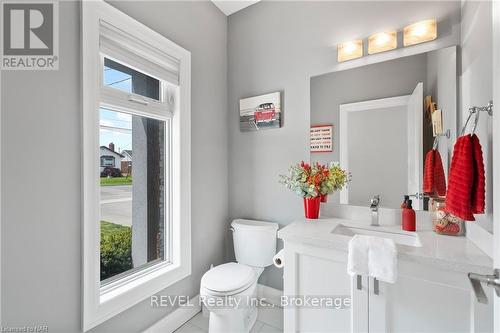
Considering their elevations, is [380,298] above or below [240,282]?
above

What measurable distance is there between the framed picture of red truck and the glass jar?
1230 millimetres

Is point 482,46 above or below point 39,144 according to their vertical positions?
above

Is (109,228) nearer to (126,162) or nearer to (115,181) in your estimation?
(115,181)

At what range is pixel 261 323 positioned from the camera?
180 cm

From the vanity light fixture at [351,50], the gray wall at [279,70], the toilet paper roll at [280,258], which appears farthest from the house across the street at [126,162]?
the vanity light fixture at [351,50]

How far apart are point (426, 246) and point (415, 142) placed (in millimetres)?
673

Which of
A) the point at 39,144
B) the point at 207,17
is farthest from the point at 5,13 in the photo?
the point at 207,17

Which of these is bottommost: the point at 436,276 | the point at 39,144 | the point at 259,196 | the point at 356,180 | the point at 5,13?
the point at 436,276

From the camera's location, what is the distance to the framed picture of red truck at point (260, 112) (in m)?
1.98

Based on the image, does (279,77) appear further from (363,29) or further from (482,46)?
(482,46)

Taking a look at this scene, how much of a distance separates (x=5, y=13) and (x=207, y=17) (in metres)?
1.41

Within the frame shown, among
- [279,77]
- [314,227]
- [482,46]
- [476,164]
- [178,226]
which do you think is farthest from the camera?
[279,77]

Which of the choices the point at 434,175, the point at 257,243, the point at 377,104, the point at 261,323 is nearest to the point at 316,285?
the point at 257,243

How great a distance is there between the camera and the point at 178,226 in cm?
178
